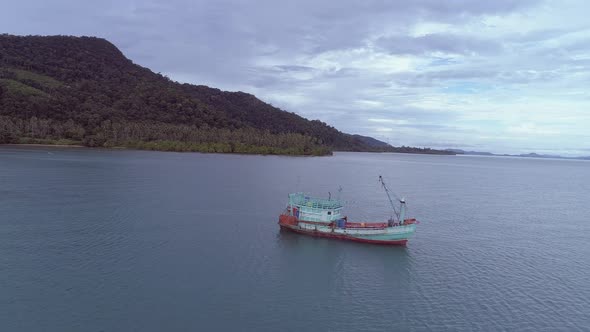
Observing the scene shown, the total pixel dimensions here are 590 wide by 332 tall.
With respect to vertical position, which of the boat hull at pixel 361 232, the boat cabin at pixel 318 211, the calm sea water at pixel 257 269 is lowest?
the calm sea water at pixel 257 269

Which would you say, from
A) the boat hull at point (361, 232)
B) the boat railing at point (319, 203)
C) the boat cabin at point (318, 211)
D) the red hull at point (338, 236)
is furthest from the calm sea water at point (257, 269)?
the boat railing at point (319, 203)

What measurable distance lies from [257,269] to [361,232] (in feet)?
48.6

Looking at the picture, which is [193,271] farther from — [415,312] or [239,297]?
[415,312]

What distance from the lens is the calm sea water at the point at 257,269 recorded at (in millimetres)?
26688

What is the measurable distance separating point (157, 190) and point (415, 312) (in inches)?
2206

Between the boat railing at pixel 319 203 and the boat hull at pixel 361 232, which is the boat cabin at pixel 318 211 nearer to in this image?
the boat railing at pixel 319 203

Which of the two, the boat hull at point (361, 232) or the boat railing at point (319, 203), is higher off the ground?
the boat railing at point (319, 203)

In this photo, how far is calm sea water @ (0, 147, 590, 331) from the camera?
26.7m

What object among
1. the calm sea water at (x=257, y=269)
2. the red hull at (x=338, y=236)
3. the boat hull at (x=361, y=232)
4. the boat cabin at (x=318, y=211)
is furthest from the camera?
the boat cabin at (x=318, y=211)

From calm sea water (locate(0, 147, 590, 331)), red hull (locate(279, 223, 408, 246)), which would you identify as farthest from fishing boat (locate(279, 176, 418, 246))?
calm sea water (locate(0, 147, 590, 331))

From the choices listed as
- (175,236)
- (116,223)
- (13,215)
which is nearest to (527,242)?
(175,236)

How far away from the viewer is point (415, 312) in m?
28.6

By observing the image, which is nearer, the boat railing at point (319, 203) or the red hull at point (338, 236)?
the red hull at point (338, 236)

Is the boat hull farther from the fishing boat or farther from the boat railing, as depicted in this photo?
the boat railing
